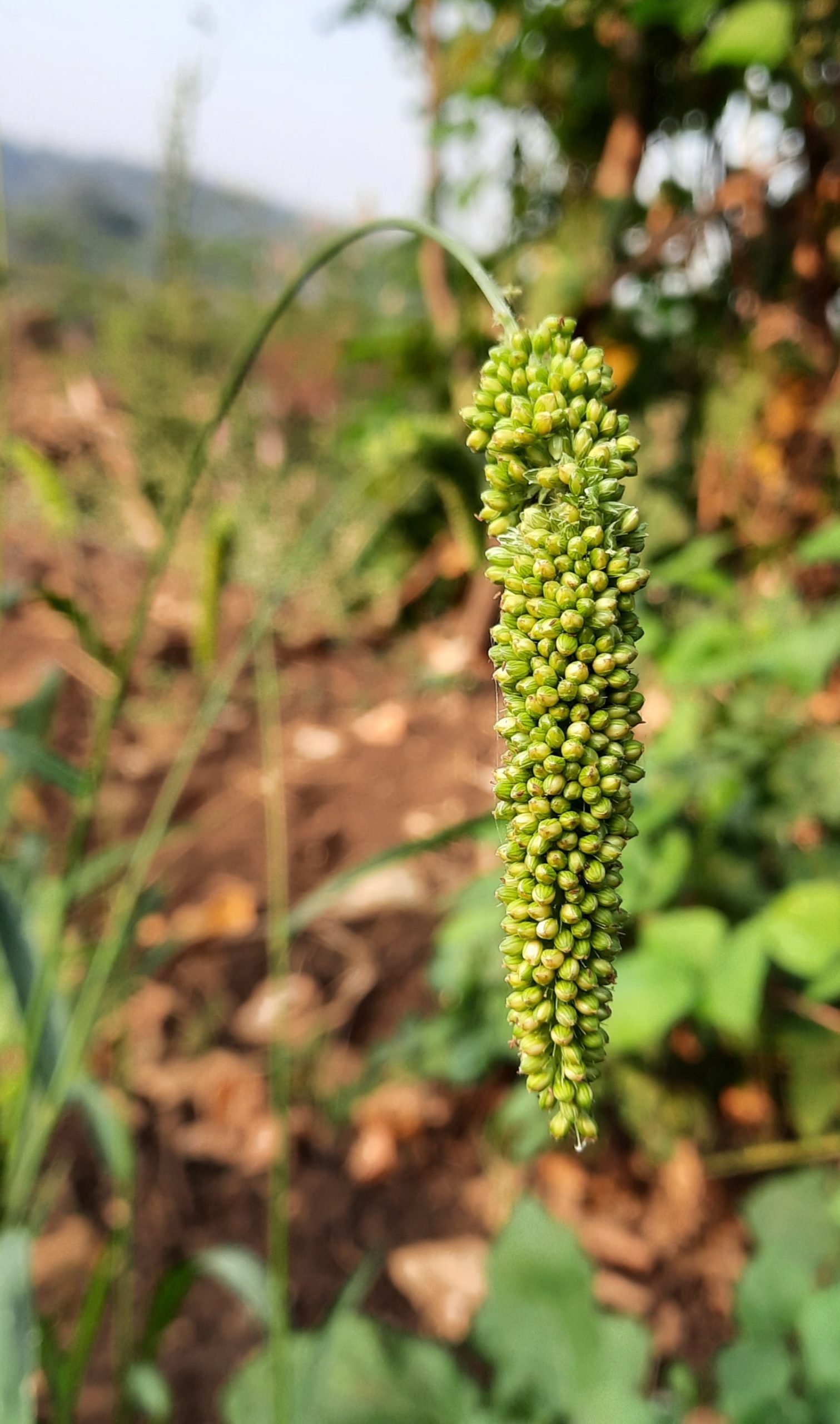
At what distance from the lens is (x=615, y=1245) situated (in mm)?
1617

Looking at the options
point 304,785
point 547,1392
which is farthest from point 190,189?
point 547,1392

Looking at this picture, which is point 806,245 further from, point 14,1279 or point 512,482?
point 14,1279

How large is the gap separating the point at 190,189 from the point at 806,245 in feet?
9.07

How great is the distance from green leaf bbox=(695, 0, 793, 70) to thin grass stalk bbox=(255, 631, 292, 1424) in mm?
1043

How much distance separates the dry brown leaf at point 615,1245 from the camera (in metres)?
1.59

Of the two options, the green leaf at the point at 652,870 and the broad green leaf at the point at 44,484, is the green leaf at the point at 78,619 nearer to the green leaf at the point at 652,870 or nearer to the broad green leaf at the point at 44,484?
the broad green leaf at the point at 44,484

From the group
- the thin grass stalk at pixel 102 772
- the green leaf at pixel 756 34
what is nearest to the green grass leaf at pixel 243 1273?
the thin grass stalk at pixel 102 772

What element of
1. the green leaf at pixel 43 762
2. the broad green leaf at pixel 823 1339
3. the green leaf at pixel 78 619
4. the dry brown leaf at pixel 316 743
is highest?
the dry brown leaf at pixel 316 743

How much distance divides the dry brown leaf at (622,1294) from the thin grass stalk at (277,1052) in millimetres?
497

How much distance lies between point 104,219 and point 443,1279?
6.77 metres

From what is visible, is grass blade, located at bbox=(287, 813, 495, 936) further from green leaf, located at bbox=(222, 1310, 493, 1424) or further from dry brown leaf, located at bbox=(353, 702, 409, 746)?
Answer: dry brown leaf, located at bbox=(353, 702, 409, 746)

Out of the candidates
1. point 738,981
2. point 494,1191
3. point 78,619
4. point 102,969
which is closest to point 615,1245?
point 494,1191

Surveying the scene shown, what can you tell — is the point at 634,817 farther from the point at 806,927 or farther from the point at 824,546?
the point at 824,546

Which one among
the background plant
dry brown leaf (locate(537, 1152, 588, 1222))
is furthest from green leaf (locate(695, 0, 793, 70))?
dry brown leaf (locate(537, 1152, 588, 1222))
